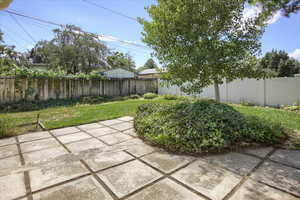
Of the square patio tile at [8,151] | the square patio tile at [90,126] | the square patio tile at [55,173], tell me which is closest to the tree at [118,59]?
the square patio tile at [90,126]

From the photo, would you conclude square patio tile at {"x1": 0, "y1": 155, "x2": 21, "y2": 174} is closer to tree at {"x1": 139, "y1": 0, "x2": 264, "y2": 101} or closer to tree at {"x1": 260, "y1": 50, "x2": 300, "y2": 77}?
tree at {"x1": 139, "y1": 0, "x2": 264, "y2": 101}

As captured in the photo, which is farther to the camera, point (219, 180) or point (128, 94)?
point (128, 94)

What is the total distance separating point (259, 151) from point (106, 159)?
2.42 meters

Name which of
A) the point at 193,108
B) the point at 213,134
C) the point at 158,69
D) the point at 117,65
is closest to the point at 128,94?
the point at 158,69

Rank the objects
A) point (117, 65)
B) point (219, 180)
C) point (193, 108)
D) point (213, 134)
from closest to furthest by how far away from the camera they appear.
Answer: point (219, 180)
point (213, 134)
point (193, 108)
point (117, 65)

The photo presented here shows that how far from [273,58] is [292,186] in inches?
859

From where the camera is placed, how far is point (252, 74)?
3549mm

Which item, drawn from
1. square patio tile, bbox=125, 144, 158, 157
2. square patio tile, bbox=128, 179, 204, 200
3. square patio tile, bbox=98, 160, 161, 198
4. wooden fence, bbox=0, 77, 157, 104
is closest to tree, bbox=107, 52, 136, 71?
wooden fence, bbox=0, 77, 157, 104

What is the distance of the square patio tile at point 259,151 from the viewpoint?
2.34m

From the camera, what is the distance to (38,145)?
9.09ft

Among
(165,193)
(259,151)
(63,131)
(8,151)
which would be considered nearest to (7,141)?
(8,151)

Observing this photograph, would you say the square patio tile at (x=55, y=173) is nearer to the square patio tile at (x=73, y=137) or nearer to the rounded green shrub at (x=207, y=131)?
the square patio tile at (x=73, y=137)

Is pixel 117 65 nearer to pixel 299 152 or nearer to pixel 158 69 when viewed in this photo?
pixel 158 69

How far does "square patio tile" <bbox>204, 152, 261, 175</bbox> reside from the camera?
192cm
